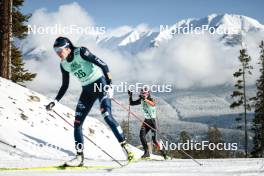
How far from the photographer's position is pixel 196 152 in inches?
3115

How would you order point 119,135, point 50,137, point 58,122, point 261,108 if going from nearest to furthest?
point 119,135 → point 50,137 → point 58,122 → point 261,108

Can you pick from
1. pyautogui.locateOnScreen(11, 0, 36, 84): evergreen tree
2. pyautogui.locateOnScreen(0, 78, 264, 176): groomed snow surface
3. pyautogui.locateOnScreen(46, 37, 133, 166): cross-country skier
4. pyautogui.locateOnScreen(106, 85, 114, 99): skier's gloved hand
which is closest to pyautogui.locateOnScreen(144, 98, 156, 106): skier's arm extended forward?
pyautogui.locateOnScreen(0, 78, 264, 176): groomed snow surface

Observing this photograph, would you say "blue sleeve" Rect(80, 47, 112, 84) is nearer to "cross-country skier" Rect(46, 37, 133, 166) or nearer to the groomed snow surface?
"cross-country skier" Rect(46, 37, 133, 166)

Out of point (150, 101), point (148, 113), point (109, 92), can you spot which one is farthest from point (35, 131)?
point (109, 92)

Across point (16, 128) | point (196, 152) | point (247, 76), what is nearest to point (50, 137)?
point (16, 128)

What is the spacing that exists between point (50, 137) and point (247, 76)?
99.8ft

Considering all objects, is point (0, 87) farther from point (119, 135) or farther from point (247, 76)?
point (247, 76)

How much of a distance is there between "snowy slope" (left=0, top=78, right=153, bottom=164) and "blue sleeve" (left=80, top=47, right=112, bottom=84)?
18.5 feet

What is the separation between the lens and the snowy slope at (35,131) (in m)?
14.6

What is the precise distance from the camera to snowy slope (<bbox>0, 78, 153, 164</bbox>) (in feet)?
47.8

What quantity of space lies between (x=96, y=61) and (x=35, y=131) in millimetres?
9395

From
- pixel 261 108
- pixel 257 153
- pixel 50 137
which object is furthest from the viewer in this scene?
pixel 257 153

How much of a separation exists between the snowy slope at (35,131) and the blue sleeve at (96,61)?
565 centimetres

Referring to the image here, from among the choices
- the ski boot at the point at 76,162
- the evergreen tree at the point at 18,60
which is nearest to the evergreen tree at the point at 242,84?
the evergreen tree at the point at 18,60
